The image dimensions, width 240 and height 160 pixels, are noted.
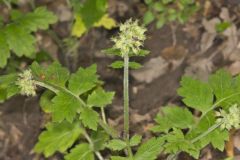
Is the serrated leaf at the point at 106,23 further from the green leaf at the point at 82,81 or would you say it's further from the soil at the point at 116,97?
the green leaf at the point at 82,81

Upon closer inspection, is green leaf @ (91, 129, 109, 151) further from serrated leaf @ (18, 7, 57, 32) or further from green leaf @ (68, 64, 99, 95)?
serrated leaf @ (18, 7, 57, 32)

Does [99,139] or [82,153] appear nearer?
[82,153]

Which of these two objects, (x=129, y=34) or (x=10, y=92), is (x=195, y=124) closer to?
(x=129, y=34)

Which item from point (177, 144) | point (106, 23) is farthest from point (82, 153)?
point (106, 23)

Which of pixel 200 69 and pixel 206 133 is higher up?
pixel 200 69

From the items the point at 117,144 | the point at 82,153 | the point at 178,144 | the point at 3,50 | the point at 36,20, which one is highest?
the point at 36,20

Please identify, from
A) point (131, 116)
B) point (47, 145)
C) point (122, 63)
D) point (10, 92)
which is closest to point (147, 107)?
point (131, 116)

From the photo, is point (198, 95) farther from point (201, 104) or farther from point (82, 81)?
point (82, 81)
